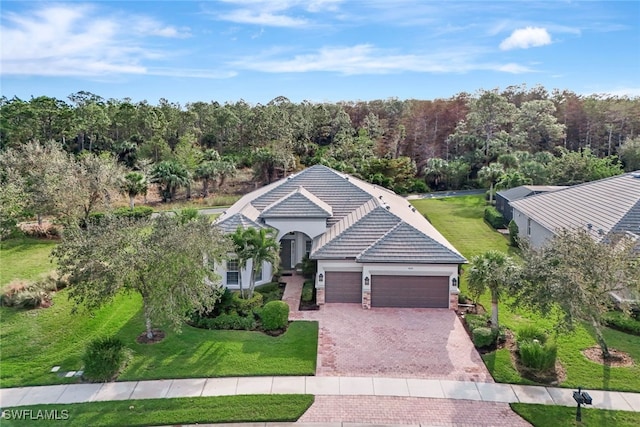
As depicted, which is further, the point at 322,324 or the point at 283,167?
the point at 283,167

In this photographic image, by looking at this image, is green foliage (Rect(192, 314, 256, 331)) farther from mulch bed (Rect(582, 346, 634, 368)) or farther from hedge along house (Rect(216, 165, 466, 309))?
mulch bed (Rect(582, 346, 634, 368))

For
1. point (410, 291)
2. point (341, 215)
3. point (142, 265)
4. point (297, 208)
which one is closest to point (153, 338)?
point (142, 265)

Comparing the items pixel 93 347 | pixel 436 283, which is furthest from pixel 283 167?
pixel 93 347

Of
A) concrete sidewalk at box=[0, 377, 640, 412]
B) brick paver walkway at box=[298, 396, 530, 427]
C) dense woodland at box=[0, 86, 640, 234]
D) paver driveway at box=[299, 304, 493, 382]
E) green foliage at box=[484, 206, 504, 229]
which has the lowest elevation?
brick paver walkway at box=[298, 396, 530, 427]

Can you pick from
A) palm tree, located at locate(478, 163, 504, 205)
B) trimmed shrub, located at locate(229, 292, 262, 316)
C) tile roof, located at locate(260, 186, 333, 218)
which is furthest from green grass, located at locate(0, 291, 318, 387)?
palm tree, located at locate(478, 163, 504, 205)

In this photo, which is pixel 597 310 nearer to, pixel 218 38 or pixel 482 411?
pixel 482 411

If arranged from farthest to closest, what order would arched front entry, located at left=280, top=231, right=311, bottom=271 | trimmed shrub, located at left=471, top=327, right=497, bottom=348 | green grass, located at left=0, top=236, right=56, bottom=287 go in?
arched front entry, located at left=280, top=231, right=311, bottom=271
green grass, located at left=0, top=236, right=56, bottom=287
trimmed shrub, located at left=471, top=327, right=497, bottom=348

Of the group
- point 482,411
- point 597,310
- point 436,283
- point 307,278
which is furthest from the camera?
point 307,278

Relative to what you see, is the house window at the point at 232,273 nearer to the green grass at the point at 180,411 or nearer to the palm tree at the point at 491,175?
the green grass at the point at 180,411
